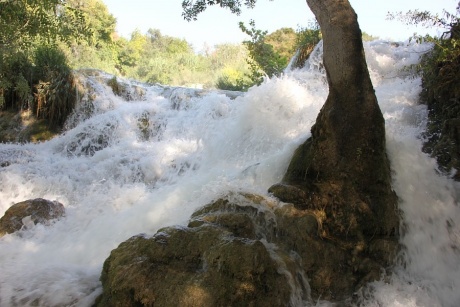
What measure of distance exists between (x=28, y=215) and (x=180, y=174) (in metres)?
2.88

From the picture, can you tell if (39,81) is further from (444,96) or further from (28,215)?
(444,96)

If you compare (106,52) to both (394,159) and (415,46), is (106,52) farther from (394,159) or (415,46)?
(394,159)

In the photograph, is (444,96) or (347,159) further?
(444,96)

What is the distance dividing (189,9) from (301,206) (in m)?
5.17

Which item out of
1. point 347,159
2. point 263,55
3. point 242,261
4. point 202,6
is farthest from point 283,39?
point 242,261

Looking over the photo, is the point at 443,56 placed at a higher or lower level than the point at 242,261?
higher

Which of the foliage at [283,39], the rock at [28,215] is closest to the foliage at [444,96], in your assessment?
the rock at [28,215]

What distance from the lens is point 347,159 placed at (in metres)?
4.05

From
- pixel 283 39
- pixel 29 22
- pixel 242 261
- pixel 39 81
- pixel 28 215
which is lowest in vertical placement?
pixel 28 215

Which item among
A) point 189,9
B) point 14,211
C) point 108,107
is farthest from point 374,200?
point 108,107

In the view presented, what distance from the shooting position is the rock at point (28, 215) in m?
4.75

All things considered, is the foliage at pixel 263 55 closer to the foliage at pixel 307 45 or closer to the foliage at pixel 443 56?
the foliage at pixel 307 45

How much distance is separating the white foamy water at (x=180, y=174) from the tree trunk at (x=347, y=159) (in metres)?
0.41

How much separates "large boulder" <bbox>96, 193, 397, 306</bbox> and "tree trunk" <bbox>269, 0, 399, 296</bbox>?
0.50 ft
